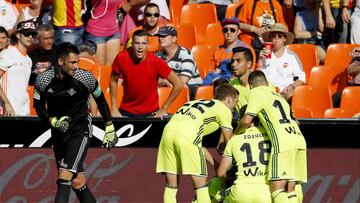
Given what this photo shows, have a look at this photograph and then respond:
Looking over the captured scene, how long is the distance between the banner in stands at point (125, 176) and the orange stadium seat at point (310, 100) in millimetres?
1221

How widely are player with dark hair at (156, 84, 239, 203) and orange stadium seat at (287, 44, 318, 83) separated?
3.71m

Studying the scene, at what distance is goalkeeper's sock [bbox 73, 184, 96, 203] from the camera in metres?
12.6

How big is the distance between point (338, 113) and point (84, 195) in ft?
12.4

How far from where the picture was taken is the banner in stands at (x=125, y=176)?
13.6 meters

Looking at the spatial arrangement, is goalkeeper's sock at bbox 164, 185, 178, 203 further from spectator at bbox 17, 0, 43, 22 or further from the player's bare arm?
spectator at bbox 17, 0, 43, 22

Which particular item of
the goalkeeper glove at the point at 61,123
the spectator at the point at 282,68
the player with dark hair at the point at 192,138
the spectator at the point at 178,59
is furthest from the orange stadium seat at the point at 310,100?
the goalkeeper glove at the point at 61,123

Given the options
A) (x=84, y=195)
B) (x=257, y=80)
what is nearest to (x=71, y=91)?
(x=84, y=195)

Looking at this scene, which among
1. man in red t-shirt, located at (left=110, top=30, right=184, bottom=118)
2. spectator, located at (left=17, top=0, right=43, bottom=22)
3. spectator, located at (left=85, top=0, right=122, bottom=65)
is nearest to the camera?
man in red t-shirt, located at (left=110, top=30, right=184, bottom=118)

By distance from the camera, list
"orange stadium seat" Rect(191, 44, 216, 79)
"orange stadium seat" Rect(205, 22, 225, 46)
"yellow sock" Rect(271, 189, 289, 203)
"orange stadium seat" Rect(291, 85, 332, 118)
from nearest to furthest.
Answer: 1. "yellow sock" Rect(271, 189, 289, 203)
2. "orange stadium seat" Rect(291, 85, 332, 118)
3. "orange stadium seat" Rect(191, 44, 216, 79)
4. "orange stadium seat" Rect(205, 22, 225, 46)

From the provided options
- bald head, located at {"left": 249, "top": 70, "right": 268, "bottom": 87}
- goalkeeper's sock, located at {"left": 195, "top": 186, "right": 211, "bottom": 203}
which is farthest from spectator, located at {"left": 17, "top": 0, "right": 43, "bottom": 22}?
goalkeeper's sock, located at {"left": 195, "top": 186, "right": 211, "bottom": 203}

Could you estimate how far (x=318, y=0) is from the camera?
1664 centimetres

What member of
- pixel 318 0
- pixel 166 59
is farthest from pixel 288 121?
pixel 318 0

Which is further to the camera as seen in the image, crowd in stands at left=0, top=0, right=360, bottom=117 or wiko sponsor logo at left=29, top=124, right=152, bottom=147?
crowd in stands at left=0, top=0, right=360, bottom=117

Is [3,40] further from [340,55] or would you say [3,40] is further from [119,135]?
[340,55]
